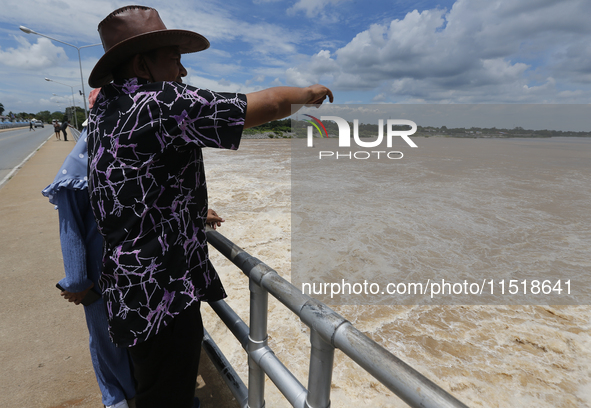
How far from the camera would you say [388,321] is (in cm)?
322

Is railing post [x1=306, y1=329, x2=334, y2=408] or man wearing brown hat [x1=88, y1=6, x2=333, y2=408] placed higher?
man wearing brown hat [x1=88, y1=6, x2=333, y2=408]

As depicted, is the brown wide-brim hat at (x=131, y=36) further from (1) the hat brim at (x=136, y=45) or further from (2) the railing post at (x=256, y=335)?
(2) the railing post at (x=256, y=335)

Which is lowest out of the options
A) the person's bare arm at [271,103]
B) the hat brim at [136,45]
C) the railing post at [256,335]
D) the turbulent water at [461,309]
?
the turbulent water at [461,309]

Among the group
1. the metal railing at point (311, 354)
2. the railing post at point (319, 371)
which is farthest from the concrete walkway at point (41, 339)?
the railing post at point (319, 371)

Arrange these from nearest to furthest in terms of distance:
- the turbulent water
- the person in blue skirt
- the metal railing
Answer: the metal railing
the person in blue skirt
the turbulent water

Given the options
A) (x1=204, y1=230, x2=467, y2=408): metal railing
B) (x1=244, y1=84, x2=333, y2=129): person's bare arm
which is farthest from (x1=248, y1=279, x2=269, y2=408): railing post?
(x1=244, y1=84, x2=333, y2=129): person's bare arm

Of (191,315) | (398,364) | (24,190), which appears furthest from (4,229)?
(398,364)

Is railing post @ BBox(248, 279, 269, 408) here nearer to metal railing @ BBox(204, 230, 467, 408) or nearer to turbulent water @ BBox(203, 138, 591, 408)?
metal railing @ BBox(204, 230, 467, 408)

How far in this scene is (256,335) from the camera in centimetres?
129

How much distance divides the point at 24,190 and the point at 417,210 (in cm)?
835

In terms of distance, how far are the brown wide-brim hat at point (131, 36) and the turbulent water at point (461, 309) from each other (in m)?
A: 2.01

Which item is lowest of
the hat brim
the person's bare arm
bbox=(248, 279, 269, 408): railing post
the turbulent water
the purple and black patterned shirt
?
the turbulent water

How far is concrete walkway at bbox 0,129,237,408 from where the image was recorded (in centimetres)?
211

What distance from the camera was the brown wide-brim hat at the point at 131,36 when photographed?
1.16 meters
